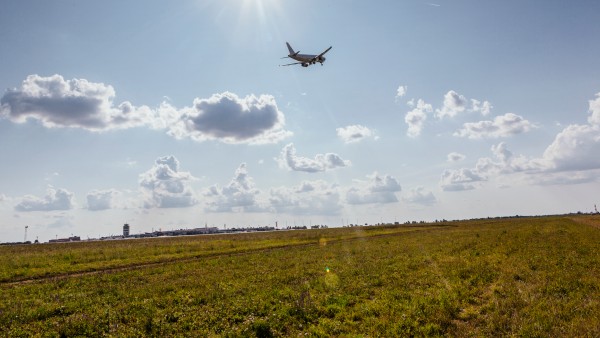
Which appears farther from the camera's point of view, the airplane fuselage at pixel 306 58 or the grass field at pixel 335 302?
the airplane fuselage at pixel 306 58

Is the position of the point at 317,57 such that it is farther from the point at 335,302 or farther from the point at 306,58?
the point at 335,302

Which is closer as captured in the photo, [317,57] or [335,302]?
[335,302]

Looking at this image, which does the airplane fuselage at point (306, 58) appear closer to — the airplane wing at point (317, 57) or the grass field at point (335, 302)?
the airplane wing at point (317, 57)

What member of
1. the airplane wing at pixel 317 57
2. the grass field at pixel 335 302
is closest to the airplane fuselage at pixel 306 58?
the airplane wing at pixel 317 57

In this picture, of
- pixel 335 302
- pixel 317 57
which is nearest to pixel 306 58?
pixel 317 57

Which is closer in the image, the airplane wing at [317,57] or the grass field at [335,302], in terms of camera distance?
the grass field at [335,302]

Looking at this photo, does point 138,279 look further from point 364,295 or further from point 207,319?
point 364,295

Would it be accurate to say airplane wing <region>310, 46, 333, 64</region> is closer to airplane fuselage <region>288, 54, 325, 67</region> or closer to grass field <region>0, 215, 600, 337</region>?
airplane fuselage <region>288, 54, 325, 67</region>

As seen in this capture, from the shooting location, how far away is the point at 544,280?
1795 cm

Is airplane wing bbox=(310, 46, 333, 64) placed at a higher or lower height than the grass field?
higher

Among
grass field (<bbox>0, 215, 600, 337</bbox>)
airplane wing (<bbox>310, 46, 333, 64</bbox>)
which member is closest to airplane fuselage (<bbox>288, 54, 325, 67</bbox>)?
airplane wing (<bbox>310, 46, 333, 64</bbox>)

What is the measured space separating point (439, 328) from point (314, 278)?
36.1 ft

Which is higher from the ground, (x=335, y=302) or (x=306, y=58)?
(x=306, y=58)

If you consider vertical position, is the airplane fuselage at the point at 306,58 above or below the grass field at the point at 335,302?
above
